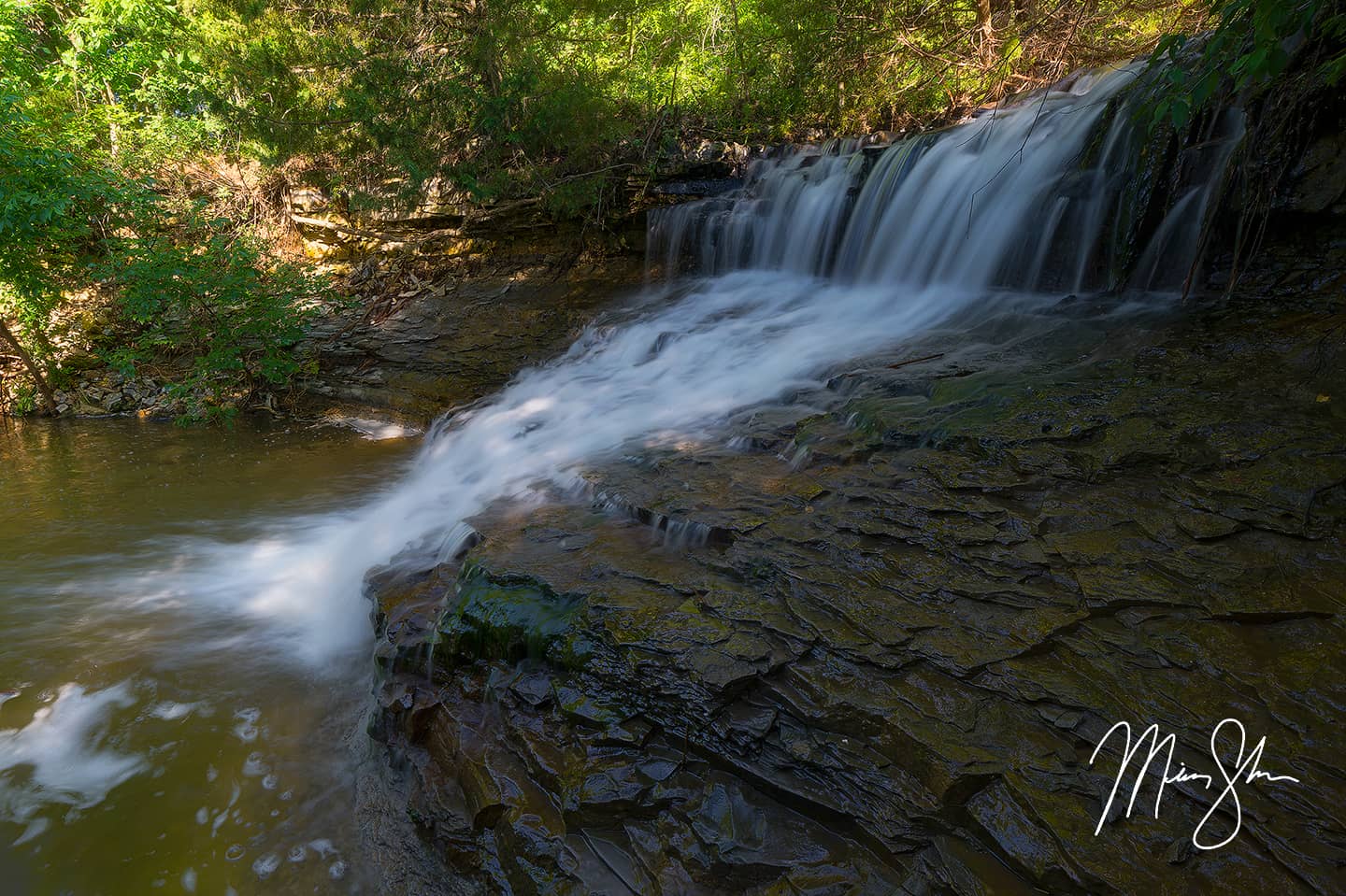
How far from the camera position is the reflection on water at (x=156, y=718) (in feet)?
7.45

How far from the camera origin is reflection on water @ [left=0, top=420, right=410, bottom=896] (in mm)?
2271

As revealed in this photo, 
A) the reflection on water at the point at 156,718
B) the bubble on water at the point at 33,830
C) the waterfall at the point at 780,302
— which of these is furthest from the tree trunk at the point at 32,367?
the bubble on water at the point at 33,830

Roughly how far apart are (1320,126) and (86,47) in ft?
47.1

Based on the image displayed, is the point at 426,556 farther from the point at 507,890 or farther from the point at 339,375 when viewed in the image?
the point at 339,375

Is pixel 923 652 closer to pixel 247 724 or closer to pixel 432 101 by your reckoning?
pixel 247 724

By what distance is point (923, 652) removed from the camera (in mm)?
2035

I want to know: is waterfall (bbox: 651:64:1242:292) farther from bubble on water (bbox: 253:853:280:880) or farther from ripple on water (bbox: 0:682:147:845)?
ripple on water (bbox: 0:682:147:845)

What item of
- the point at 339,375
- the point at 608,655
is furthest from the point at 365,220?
the point at 608,655

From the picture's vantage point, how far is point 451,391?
23.2ft

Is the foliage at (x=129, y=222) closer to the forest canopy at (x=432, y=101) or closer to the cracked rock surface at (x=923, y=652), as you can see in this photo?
the forest canopy at (x=432, y=101)

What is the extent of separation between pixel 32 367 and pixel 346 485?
18.3 feet

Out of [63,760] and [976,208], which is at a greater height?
[976,208]
